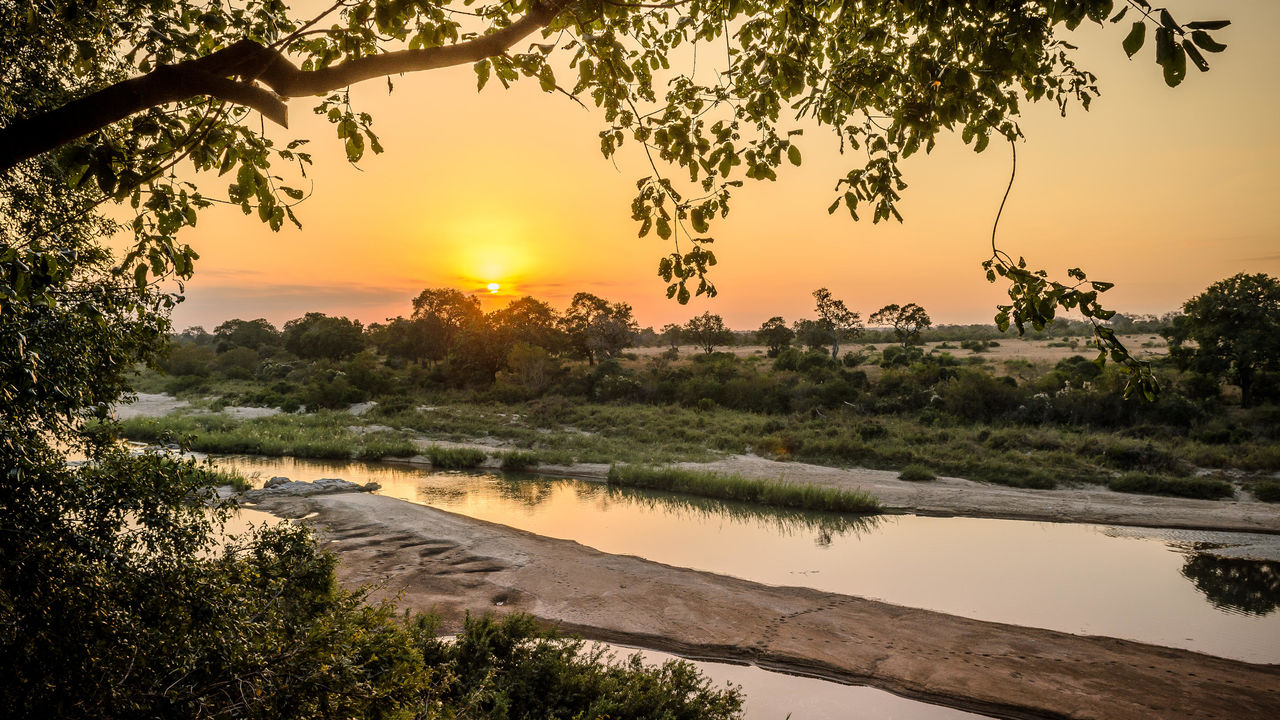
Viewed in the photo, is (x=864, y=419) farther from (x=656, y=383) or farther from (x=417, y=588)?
(x=417, y=588)

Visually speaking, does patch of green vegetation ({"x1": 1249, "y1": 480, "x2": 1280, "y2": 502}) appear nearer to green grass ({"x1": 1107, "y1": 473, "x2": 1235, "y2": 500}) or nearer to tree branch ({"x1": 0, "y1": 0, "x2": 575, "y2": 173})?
green grass ({"x1": 1107, "y1": 473, "x2": 1235, "y2": 500})

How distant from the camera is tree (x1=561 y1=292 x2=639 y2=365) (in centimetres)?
5981

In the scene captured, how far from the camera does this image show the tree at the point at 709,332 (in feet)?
235

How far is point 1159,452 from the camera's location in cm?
2230

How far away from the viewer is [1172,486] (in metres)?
19.7

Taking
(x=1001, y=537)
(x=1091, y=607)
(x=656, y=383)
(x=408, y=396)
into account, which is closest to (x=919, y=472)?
(x=1001, y=537)

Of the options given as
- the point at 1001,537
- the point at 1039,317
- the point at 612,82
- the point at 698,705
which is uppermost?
the point at 612,82

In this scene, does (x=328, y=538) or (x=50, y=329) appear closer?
(x=50, y=329)

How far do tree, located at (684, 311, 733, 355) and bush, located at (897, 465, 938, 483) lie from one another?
46.5 m

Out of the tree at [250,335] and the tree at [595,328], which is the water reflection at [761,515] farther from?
the tree at [250,335]

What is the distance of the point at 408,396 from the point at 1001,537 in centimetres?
3753

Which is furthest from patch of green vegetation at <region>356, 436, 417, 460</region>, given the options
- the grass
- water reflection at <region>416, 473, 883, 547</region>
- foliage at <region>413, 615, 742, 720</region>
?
foliage at <region>413, 615, 742, 720</region>

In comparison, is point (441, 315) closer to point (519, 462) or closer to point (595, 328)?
point (595, 328)

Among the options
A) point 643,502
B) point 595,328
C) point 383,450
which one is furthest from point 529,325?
point 643,502
